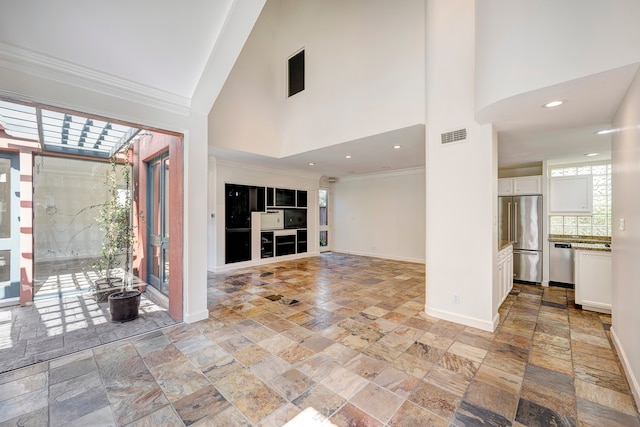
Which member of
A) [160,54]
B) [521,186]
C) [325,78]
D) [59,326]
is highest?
[325,78]

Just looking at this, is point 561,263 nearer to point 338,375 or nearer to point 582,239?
point 582,239

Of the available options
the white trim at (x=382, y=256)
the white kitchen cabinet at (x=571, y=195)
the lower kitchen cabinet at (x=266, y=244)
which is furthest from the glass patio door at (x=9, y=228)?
the white kitchen cabinet at (x=571, y=195)

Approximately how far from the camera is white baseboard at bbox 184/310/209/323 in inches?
128

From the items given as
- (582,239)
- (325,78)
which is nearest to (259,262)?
(325,78)

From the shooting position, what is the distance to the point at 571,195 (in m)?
5.02

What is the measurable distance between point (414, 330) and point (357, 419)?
5.19 ft

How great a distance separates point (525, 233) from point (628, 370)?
3414mm

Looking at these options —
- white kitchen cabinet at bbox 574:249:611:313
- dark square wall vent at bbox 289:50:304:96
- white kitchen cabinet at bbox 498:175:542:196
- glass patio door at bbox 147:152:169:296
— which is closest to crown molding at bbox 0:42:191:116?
glass patio door at bbox 147:152:169:296

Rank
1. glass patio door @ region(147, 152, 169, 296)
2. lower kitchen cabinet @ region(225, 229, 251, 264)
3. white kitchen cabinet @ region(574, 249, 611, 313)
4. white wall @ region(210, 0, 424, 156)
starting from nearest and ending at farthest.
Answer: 1. white kitchen cabinet @ region(574, 249, 611, 313)
2. white wall @ region(210, 0, 424, 156)
3. glass patio door @ region(147, 152, 169, 296)
4. lower kitchen cabinet @ region(225, 229, 251, 264)

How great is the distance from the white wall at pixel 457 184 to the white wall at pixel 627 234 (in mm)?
996

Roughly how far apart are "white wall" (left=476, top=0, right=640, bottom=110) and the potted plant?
16.0ft

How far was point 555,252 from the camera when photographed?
4844 mm

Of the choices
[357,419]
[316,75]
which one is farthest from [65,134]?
[357,419]

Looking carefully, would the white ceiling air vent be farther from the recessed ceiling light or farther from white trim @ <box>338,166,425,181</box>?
white trim @ <box>338,166,425,181</box>
